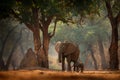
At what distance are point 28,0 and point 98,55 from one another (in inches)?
1200

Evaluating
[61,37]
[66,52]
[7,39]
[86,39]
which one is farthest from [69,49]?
[61,37]

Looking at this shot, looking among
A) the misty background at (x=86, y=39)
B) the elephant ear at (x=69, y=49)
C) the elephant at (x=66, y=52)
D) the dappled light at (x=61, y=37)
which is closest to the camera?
the dappled light at (x=61, y=37)

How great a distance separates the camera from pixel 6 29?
3959 cm

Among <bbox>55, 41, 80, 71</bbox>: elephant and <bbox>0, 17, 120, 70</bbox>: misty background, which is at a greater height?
<bbox>0, 17, 120, 70</bbox>: misty background

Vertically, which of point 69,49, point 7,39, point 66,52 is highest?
point 7,39

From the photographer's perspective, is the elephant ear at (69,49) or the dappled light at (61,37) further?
the elephant ear at (69,49)

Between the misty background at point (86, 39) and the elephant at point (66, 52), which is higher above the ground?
Result: the misty background at point (86, 39)

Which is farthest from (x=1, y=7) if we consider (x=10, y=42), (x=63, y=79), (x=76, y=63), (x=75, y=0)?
(x=10, y=42)

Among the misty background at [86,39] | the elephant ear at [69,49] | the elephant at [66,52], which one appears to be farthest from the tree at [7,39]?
the elephant ear at [69,49]

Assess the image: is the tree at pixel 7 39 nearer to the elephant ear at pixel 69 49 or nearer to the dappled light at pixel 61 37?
the dappled light at pixel 61 37

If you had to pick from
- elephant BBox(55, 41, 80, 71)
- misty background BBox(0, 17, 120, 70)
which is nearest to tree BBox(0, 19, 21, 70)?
misty background BBox(0, 17, 120, 70)

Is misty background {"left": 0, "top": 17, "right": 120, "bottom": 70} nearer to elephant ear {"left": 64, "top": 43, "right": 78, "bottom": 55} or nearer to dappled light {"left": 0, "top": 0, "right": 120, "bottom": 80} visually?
dappled light {"left": 0, "top": 0, "right": 120, "bottom": 80}

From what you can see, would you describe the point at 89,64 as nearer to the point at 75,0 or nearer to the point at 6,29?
the point at 6,29

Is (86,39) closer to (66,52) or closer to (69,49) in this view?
(69,49)
